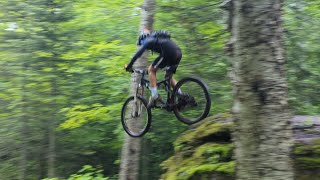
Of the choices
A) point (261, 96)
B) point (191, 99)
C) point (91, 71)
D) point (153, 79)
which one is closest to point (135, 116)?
point (153, 79)

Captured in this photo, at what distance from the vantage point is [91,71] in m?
13.1

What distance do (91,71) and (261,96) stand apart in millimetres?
9936

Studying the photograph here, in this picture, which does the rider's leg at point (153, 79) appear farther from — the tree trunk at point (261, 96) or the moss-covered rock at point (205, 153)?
the tree trunk at point (261, 96)

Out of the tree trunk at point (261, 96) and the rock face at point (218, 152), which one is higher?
the tree trunk at point (261, 96)

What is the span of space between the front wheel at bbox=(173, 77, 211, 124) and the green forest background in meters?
3.05

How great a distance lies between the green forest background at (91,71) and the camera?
9.88 metres

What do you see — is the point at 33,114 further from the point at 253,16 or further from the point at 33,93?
the point at 253,16

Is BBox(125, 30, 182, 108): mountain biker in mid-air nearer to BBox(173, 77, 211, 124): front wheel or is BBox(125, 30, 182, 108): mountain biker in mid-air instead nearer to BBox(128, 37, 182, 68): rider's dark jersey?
BBox(128, 37, 182, 68): rider's dark jersey

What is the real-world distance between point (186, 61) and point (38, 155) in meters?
7.18

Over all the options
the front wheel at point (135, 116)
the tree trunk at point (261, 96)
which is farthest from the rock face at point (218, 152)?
the tree trunk at point (261, 96)

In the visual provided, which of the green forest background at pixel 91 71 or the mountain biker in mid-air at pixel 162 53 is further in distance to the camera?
the green forest background at pixel 91 71

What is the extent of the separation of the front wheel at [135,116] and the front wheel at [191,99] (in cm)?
69

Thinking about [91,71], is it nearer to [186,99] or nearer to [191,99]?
[186,99]

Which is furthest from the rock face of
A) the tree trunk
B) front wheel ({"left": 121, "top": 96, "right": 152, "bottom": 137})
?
the tree trunk
